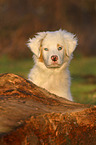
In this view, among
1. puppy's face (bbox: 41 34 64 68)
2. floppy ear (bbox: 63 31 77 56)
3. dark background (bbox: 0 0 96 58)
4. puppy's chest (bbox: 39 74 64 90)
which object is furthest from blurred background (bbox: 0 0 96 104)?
puppy's face (bbox: 41 34 64 68)

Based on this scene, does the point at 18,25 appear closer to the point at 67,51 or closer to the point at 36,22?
the point at 36,22

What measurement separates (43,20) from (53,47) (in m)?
29.1

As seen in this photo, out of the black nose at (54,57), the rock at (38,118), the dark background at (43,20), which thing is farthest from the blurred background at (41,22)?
the rock at (38,118)

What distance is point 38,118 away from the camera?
4.01 meters

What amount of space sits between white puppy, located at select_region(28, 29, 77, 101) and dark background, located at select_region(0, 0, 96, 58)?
25.9m

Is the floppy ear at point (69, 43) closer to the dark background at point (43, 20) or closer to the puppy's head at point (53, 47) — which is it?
the puppy's head at point (53, 47)

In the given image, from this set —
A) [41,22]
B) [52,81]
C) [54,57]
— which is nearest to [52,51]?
[54,57]

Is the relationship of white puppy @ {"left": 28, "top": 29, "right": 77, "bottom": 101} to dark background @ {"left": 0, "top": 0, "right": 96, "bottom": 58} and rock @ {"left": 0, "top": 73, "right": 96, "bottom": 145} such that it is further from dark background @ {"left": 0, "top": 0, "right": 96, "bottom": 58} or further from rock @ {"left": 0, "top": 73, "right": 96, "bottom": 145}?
dark background @ {"left": 0, "top": 0, "right": 96, "bottom": 58}

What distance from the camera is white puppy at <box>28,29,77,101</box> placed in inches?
329

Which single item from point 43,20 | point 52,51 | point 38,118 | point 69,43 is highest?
point 43,20

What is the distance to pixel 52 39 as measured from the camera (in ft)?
27.7

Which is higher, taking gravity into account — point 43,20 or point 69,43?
point 43,20

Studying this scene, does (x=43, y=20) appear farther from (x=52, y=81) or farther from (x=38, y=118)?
(x=38, y=118)

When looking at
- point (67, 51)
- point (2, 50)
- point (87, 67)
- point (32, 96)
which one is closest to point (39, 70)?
point (67, 51)
